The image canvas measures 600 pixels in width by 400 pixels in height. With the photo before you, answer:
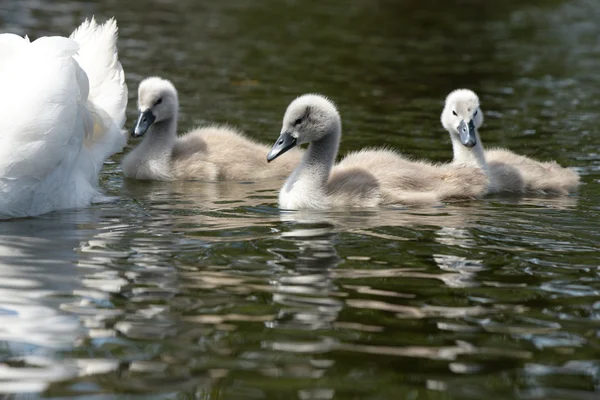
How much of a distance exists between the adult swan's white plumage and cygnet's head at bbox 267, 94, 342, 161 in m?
1.40

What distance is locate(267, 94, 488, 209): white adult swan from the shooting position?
857 centimetres

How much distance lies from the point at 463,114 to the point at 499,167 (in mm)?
600

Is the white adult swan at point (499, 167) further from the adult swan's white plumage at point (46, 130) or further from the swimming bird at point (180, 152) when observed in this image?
the adult swan's white plumage at point (46, 130)

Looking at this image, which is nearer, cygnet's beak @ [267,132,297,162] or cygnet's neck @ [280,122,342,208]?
cygnet's neck @ [280,122,342,208]

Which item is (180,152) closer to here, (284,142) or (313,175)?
(284,142)

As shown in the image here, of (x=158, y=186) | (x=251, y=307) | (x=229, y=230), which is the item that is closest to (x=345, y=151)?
(x=158, y=186)

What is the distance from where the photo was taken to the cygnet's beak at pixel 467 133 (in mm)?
9133

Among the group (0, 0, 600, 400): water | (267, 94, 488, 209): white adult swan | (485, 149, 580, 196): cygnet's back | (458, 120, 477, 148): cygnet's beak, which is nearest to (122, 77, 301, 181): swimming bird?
(0, 0, 600, 400): water

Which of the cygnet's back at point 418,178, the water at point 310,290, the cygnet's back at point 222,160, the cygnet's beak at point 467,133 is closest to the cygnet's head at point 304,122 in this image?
the cygnet's back at point 418,178

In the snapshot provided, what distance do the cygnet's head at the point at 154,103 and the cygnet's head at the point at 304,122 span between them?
6.65ft

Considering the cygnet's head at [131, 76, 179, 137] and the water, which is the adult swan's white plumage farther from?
the cygnet's head at [131, 76, 179, 137]

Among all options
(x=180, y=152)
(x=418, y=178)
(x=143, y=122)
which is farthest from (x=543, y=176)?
(x=143, y=122)

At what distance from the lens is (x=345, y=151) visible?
442 inches

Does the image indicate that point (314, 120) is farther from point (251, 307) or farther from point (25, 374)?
point (25, 374)
